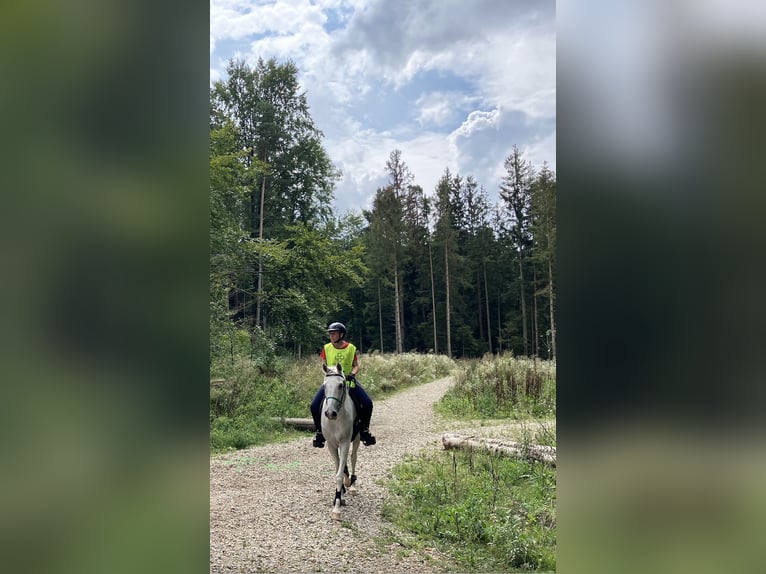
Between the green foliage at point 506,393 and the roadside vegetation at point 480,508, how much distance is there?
0.87 metres

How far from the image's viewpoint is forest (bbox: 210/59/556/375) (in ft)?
36.5

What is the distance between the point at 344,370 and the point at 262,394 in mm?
5391

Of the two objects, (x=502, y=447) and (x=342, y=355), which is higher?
(x=342, y=355)

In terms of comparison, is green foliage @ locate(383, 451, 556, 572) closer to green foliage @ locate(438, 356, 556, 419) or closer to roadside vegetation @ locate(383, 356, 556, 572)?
roadside vegetation @ locate(383, 356, 556, 572)

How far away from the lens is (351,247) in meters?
12.4

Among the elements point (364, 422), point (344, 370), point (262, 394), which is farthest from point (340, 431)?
point (262, 394)

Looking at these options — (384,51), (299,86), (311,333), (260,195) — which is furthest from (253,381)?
(299,86)

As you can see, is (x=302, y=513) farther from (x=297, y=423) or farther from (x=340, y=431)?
(x=297, y=423)

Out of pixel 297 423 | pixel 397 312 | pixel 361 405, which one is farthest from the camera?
pixel 397 312

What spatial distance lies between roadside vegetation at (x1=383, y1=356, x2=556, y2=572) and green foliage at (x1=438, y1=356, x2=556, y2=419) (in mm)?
875

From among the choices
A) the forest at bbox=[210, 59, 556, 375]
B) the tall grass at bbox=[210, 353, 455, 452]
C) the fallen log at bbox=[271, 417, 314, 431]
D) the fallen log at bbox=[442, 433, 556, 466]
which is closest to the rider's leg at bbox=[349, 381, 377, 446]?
the fallen log at bbox=[442, 433, 556, 466]
